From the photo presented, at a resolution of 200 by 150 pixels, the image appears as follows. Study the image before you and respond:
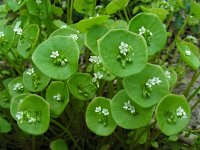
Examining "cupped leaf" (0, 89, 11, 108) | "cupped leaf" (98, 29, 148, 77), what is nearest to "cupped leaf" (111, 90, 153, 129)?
"cupped leaf" (98, 29, 148, 77)

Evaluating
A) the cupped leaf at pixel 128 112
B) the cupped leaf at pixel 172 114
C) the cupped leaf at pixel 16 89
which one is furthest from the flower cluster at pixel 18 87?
the cupped leaf at pixel 172 114

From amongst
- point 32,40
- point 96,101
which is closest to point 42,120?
point 96,101

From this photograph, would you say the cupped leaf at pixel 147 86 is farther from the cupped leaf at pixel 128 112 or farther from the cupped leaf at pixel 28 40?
the cupped leaf at pixel 28 40

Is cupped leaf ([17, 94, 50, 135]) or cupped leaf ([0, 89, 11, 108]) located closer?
cupped leaf ([17, 94, 50, 135])

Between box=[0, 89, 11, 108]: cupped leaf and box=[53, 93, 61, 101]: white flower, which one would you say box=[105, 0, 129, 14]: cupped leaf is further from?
box=[0, 89, 11, 108]: cupped leaf

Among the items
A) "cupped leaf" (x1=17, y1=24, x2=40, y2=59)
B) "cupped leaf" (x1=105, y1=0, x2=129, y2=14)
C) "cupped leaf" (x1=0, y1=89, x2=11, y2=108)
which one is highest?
"cupped leaf" (x1=105, y1=0, x2=129, y2=14)

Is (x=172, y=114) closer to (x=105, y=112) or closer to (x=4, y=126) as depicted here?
(x=105, y=112)

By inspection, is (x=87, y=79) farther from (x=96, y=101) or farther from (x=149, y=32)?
(x=149, y=32)

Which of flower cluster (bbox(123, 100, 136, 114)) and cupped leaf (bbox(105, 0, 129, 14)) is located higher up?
cupped leaf (bbox(105, 0, 129, 14))
